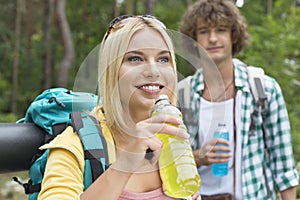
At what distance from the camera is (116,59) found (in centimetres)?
131

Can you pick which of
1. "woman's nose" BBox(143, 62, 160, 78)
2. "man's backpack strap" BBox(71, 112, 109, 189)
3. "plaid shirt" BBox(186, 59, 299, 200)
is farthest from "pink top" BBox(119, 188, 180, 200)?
"plaid shirt" BBox(186, 59, 299, 200)

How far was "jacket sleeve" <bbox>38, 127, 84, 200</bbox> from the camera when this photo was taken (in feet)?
4.02

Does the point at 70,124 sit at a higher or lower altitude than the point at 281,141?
higher

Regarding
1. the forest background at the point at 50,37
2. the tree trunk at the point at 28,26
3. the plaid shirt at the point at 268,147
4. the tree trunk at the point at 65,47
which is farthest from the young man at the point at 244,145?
the tree trunk at the point at 28,26

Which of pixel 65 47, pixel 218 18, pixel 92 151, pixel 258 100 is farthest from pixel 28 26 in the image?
pixel 92 151

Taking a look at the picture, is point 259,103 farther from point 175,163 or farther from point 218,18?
point 175,163

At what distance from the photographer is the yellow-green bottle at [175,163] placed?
1.16 m

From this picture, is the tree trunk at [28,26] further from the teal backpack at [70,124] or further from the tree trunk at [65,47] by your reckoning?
the teal backpack at [70,124]

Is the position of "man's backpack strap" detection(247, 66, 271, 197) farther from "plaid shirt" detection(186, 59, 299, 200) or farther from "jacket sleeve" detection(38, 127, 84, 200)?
"jacket sleeve" detection(38, 127, 84, 200)

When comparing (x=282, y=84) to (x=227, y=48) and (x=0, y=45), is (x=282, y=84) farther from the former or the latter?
(x=0, y=45)

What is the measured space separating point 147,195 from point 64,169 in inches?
11.7

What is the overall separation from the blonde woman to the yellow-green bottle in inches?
1.4

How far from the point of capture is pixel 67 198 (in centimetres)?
121

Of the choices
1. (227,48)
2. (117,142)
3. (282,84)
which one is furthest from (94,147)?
(282,84)
